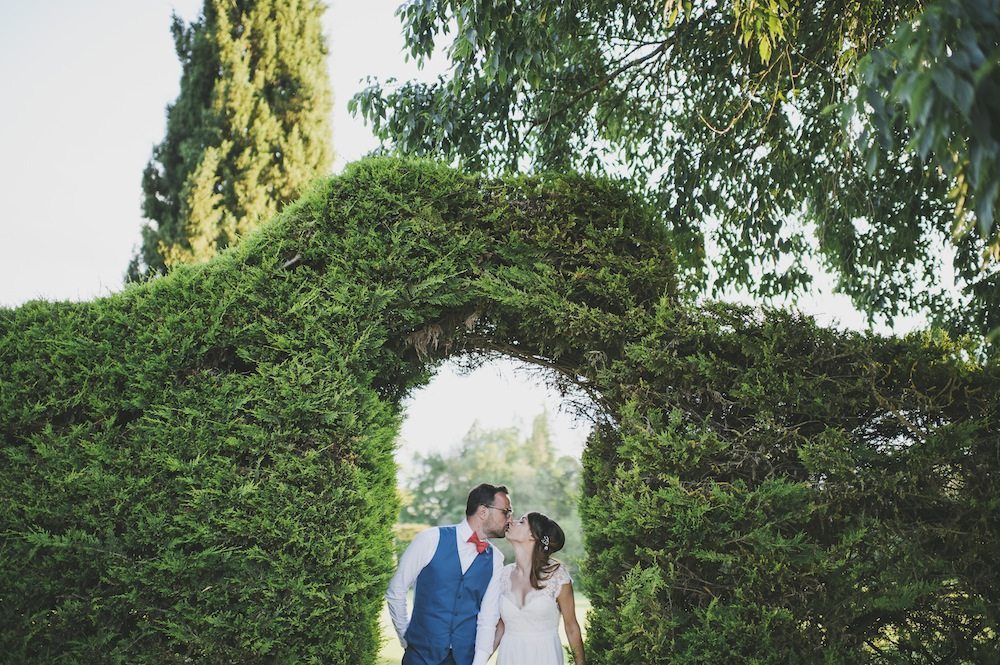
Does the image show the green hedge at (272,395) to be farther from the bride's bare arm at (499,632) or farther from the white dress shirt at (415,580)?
the bride's bare arm at (499,632)

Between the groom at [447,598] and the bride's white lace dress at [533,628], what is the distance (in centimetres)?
20

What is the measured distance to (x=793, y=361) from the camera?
4637 mm

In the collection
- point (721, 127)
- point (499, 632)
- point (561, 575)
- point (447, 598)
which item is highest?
point (721, 127)

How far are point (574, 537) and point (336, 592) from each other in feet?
78.0

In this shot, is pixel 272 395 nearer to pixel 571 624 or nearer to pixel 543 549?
pixel 543 549

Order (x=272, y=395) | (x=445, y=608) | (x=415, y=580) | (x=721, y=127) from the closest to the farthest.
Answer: (x=272, y=395), (x=445, y=608), (x=415, y=580), (x=721, y=127)

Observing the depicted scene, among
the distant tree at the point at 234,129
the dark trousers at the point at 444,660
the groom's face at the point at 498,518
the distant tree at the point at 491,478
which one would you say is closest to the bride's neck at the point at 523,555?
the groom's face at the point at 498,518

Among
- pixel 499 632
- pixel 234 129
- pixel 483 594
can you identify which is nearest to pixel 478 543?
pixel 483 594

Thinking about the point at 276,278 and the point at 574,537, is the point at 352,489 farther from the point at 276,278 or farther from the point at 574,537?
the point at 574,537

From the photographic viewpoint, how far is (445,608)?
484 cm

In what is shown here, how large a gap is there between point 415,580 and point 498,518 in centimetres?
74

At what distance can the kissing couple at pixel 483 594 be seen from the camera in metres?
4.83

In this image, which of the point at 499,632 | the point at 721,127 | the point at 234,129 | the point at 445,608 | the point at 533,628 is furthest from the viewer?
the point at 234,129

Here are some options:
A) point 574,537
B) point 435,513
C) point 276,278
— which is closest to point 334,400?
point 276,278
